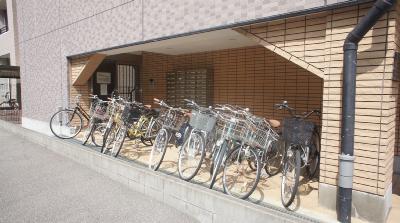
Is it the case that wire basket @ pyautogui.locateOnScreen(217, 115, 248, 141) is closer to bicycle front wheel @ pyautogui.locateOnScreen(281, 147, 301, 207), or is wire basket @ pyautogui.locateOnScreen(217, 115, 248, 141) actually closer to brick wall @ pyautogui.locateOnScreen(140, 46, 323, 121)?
bicycle front wheel @ pyautogui.locateOnScreen(281, 147, 301, 207)

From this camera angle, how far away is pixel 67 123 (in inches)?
354

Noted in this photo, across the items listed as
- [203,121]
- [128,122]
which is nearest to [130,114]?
[128,122]

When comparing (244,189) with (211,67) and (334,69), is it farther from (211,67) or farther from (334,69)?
(211,67)

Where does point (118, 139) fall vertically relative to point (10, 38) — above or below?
below

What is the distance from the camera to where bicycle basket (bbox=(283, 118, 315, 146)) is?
13.3ft

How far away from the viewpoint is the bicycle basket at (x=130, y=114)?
245 inches

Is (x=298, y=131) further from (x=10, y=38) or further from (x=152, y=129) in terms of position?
(x=10, y=38)

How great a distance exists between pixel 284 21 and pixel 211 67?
431 cm

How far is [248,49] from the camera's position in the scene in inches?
297

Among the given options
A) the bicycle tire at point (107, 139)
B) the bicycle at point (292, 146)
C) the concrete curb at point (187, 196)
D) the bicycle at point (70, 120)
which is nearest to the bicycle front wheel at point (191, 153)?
the concrete curb at point (187, 196)

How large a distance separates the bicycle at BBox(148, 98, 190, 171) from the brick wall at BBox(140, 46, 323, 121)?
2381mm

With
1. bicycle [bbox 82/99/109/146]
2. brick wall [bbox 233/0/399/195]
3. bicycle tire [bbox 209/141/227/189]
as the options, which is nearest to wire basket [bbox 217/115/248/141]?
bicycle tire [bbox 209/141/227/189]

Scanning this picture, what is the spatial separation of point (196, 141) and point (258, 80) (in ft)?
10.4

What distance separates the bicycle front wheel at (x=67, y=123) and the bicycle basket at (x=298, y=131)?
6.66 meters
